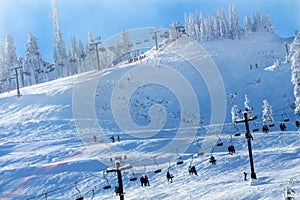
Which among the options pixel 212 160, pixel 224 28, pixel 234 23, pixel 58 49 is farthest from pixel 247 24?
pixel 212 160

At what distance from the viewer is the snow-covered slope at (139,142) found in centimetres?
2642

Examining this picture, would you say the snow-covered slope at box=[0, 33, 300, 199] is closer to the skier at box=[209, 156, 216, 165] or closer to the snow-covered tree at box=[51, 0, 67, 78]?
the skier at box=[209, 156, 216, 165]

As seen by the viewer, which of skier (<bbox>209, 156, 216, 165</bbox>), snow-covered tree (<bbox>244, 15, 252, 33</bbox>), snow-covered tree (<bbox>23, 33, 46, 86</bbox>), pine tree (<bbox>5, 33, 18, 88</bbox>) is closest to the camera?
skier (<bbox>209, 156, 216, 165</bbox>)

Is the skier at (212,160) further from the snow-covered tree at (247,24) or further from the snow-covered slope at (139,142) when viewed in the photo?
the snow-covered tree at (247,24)

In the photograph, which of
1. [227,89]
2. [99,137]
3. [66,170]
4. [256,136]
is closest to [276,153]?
[256,136]

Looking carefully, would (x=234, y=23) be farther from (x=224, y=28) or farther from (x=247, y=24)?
(x=247, y=24)

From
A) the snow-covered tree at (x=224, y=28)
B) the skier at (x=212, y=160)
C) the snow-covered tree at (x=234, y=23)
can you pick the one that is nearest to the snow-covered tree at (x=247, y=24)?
the snow-covered tree at (x=234, y=23)

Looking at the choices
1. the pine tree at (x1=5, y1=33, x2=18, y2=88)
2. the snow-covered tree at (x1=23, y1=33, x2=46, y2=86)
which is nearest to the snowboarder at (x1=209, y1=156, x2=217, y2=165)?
the snow-covered tree at (x1=23, y1=33, x2=46, y2=86)

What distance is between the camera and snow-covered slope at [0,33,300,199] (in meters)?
26.4

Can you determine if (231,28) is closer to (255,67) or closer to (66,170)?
(255,67)

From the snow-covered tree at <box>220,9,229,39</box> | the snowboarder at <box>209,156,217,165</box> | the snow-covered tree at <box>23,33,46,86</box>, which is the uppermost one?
the snow-covered tree at <box>220,9,229,39</box>

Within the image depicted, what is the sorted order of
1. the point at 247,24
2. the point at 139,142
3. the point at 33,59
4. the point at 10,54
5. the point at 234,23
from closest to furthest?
the point at 139,142, the point at 33,59, the point at 10,54, the point at 234,23, the point at 247,24

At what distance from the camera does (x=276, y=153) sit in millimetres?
30234

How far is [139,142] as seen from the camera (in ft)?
137
